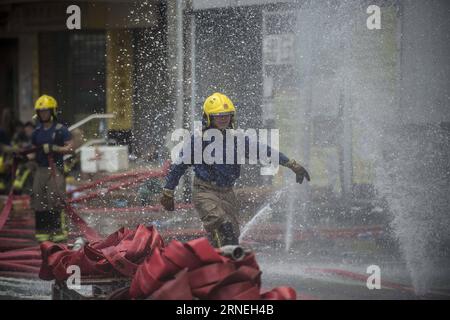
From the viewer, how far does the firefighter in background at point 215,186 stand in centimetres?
659

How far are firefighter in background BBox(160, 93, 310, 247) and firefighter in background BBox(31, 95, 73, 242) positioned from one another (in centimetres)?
272

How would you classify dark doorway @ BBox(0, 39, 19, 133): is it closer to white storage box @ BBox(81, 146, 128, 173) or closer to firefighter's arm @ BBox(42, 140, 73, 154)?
white storage box @ BBox(81, 146, 128, 173)

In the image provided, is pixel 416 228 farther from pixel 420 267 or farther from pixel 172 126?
pixel 172 126

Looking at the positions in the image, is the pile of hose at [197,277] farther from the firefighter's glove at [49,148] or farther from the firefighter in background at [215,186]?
the firefighter's glove at [49,148]

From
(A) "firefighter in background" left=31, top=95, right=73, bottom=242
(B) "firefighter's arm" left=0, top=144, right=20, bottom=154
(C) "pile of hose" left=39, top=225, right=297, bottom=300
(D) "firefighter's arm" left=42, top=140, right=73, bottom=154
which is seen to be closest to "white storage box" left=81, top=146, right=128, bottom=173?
(B) "firefighter's arm" left=0, top=144, right=20, bottom=154

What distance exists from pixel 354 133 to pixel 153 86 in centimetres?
284

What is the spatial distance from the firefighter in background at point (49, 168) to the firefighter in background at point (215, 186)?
8.92ft

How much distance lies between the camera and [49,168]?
9070mm

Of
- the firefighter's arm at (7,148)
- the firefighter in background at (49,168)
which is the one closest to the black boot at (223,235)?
the firefighter in background at (49,168)

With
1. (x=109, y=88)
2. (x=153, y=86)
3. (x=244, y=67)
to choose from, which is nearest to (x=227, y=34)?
(x=244, y=67)

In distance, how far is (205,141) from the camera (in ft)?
21.4

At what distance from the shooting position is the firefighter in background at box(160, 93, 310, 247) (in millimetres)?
6586

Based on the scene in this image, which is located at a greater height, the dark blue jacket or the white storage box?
the dark blue jacket

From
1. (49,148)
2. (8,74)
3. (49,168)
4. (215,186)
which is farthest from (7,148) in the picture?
(8,74)
